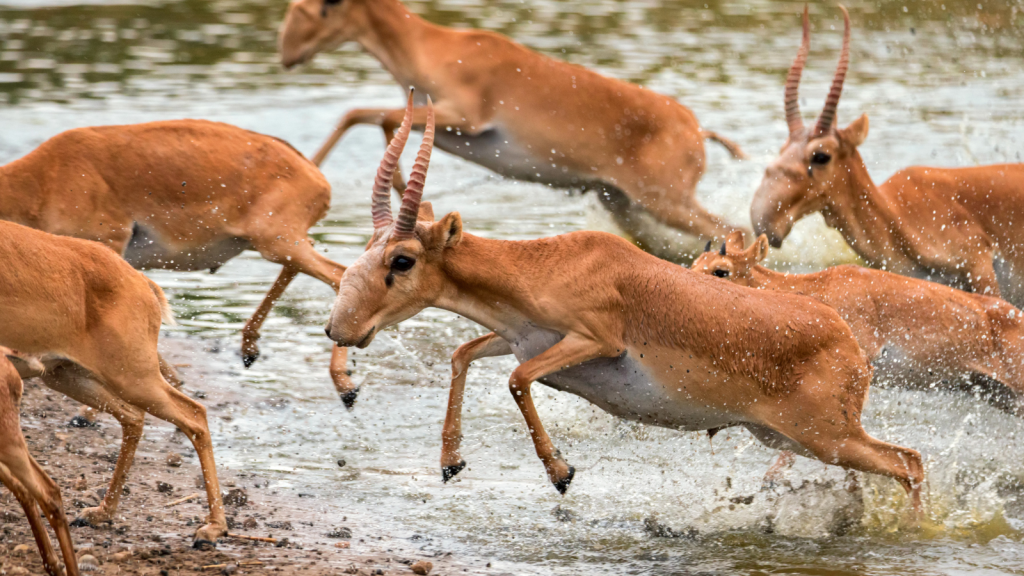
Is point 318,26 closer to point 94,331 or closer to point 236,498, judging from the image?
point 236,498

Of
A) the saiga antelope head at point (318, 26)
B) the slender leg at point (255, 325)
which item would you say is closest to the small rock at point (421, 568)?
the slender leg at point (255, 325)

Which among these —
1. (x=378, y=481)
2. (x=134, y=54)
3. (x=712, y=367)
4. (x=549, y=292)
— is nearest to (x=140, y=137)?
(x=378, y=481)

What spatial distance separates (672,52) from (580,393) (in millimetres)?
15569

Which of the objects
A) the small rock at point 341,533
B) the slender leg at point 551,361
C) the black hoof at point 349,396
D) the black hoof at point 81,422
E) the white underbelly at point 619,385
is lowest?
the black hoof at point 81,422

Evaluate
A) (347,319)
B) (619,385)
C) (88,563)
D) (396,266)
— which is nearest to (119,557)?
(88,563)

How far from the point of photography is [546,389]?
915 centimetres

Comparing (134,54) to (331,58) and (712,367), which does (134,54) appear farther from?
(712,367)

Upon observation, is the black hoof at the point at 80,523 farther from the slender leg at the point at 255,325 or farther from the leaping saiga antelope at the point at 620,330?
the slender leg at the point at 255,325

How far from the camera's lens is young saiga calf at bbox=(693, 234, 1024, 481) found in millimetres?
7855

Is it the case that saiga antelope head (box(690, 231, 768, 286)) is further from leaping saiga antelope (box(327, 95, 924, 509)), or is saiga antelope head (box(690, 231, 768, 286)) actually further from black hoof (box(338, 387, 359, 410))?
black hoof (box(338, 387, 359, 410))

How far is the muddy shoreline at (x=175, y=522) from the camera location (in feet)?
20.0

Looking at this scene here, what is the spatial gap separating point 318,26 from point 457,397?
228 inches

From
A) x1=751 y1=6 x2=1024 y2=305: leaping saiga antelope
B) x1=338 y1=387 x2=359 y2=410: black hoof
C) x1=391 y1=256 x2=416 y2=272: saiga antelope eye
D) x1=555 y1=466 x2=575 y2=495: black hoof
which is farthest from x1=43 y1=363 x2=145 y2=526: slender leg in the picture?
x1=751 y1=6 x2=1024 y2=305: leaping saiga antelope

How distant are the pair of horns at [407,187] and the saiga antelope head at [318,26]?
542 cm
